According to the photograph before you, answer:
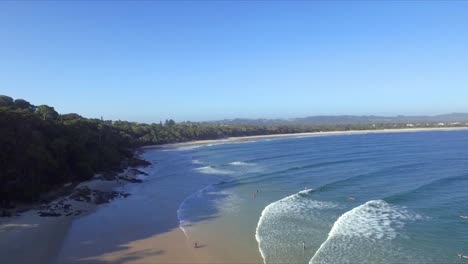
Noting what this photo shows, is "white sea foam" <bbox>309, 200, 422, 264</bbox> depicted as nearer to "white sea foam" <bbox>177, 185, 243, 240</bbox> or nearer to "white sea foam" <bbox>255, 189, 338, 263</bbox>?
"white sea foam" <bbox>255, 189, 338, 263</bbox>

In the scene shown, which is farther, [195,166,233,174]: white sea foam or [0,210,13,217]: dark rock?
[195,166,233,174]: white sea foam

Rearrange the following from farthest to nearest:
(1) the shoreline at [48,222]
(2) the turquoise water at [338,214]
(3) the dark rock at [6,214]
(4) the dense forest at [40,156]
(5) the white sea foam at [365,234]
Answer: (4) the dense forest at [40,156] < (3) the dark rock at [6,214] < (1) the shoreline at [48,222] < (2) the turquoise water at [338,214] < (5) the white sea foam at [365,234]

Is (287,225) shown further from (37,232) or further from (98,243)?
(37,232)

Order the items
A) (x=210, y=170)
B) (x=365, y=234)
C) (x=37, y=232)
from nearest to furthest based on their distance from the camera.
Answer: (x=365, y=234) → (x=37, y=232) → (x=210, y=170)

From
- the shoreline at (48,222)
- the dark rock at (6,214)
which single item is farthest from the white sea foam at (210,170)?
the dark rock at (6,214)

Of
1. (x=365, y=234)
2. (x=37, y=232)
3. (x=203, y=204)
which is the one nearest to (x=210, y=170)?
(x=203, y=204)

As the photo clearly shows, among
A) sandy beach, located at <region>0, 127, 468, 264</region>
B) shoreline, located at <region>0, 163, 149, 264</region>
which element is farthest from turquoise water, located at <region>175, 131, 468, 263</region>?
shoreline, located at <region>0, 163, 149, 264</region>

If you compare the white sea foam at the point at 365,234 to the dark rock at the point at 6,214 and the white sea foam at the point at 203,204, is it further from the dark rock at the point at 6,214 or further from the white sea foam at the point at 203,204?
the dark rock at the point at 6,214
